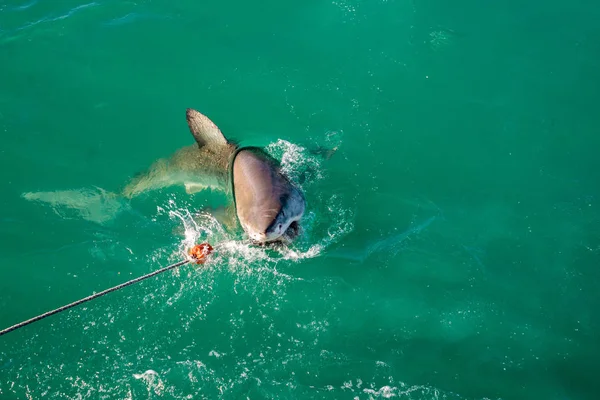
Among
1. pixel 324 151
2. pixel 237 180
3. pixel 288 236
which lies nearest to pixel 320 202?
pixel 288 236

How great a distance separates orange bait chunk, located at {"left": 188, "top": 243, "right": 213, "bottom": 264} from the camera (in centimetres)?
652

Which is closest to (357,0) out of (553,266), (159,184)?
(159,184)

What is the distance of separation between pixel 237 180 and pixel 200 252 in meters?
1.36

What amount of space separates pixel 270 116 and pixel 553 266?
497 cm

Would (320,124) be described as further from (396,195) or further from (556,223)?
(556,223)

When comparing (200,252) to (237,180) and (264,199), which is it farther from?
(237,180)

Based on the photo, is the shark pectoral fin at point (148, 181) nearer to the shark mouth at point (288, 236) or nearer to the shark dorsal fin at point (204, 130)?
the shark dorsal fin at point (204, 130)

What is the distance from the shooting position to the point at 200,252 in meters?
6.55

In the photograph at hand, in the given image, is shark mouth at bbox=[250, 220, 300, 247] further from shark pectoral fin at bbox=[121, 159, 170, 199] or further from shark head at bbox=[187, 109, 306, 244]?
shark pectoral fin at bbox=[121, 159, 170, 199]

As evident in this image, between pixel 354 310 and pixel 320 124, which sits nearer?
pixel 354 310

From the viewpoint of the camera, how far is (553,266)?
712 cm

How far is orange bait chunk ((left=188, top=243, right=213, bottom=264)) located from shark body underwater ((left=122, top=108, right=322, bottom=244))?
2.04 ft

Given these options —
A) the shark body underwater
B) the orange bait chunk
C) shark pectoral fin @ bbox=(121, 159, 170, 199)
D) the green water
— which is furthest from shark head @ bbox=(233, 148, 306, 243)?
shark pectoral fin @ bbox=(121, 159, 170, 199)

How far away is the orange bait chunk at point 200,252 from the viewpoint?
21.4ft
